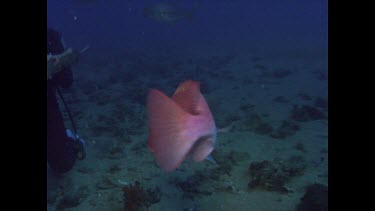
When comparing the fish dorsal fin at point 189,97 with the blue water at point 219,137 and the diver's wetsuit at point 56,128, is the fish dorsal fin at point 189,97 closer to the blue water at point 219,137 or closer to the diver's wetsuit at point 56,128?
the blue water at point 219,137

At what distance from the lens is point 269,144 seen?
6984mm

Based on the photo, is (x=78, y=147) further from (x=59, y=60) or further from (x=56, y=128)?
(x=59, y=60)

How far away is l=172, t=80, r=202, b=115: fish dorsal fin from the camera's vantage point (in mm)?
1835

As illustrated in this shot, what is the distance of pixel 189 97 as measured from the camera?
6.09 ft

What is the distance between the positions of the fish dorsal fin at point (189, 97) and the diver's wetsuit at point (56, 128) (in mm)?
4353

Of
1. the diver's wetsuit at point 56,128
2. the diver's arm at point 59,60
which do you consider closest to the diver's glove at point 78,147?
the diver's wetsuit at point 56,128

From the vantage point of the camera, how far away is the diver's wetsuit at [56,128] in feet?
18.5

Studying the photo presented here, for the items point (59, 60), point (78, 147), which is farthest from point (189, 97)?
point (78, 147)

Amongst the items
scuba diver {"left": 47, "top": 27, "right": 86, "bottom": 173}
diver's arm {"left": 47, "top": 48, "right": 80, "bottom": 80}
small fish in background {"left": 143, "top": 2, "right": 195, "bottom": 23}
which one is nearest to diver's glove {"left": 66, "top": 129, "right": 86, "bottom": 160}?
scuba diver {"left": 47, "top": 27, "right": 86, "bottom": 173}

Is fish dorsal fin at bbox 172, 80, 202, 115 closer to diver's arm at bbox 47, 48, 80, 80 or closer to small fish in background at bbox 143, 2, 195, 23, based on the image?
diver's arm at bbox 47, 48, 80, 80
